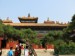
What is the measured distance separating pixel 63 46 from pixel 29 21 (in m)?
27.3

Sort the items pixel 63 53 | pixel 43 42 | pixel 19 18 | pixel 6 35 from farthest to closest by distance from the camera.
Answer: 1. pixel 19 18
2. pixel 43 42
3. pixel 63 53
4. pixel 6 35

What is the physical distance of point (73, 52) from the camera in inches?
966

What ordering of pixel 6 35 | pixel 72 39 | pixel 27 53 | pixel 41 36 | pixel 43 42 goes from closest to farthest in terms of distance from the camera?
pixel 27 53
pixel 6 35
pixel 72 39
pixel 43 42
pixel 41 36

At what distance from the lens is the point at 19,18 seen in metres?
51.3

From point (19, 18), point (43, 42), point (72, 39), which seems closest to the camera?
point (72, 39)

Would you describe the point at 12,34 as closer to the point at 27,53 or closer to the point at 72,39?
the point at 27,53

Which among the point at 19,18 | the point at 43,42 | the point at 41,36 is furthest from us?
the point at 19,18

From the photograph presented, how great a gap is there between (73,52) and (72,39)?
4.86m

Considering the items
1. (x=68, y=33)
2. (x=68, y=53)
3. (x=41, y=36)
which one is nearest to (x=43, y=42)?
(x=41, y=36)

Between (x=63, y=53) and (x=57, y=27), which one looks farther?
(x=57, y=27)

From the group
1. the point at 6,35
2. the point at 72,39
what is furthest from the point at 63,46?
the point at 6,35

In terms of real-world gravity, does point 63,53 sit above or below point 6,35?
below

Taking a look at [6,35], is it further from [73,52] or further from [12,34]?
[73,52]

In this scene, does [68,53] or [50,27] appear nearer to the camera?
[68,53]
